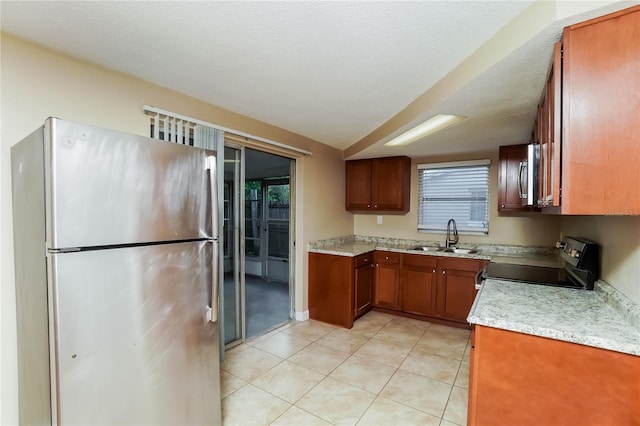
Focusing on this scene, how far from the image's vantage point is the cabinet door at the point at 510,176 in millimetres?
3059

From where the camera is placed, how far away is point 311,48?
1.62 meters

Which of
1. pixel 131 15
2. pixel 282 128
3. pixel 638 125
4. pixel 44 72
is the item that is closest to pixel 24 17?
pixel 44 72

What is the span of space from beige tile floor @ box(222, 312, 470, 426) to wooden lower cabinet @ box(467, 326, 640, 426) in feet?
2.42

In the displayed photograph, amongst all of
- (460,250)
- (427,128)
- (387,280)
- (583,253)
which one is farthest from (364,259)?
(583,253)

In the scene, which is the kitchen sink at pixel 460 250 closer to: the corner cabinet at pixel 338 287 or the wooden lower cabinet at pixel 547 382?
the corner cabinet at pixel 338 287

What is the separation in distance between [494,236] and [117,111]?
163 inches

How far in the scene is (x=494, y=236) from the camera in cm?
371

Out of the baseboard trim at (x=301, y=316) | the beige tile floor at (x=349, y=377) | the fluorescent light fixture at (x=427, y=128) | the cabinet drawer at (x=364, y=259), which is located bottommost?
the beige tile floor at (x=349, y=377)

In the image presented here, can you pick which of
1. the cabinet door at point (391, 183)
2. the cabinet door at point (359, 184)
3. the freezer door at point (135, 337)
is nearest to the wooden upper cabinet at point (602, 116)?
Result: the freezer door at point (135, 337)

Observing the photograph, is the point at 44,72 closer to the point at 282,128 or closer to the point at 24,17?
the point at 24,17

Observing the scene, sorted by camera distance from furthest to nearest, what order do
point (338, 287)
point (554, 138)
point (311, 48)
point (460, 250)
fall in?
point (460, 250) < point (338, 287) < point (311, 48) < point (554, 138)

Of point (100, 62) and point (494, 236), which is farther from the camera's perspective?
point (494, 236)

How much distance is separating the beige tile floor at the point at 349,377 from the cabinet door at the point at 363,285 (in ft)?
0.91

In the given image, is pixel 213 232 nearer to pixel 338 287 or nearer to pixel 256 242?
pixel 338 287
